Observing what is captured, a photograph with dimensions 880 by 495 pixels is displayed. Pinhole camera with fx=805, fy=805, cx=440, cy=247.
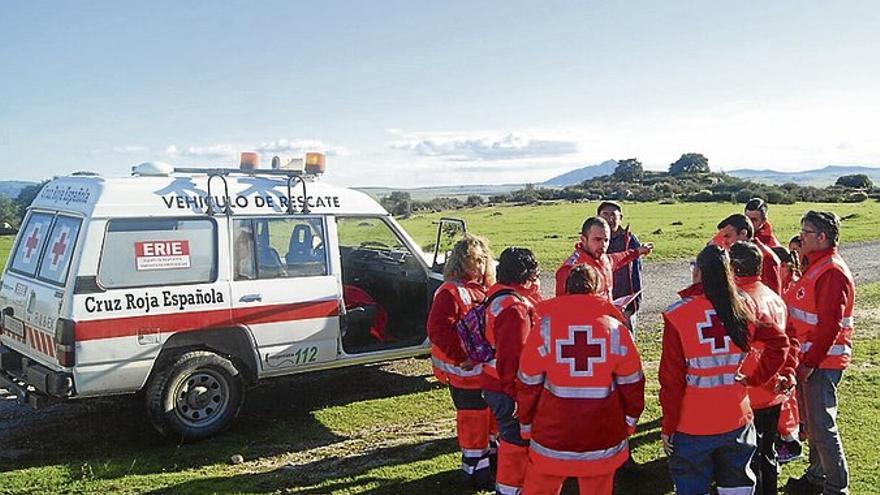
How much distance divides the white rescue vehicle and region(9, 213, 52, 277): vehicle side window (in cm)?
2

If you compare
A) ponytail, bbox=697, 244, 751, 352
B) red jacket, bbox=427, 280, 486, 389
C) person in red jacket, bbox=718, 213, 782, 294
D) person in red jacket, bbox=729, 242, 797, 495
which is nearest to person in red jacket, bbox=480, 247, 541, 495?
red jacket, bbox=427, 280, 486, 389

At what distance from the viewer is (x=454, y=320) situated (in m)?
5.39

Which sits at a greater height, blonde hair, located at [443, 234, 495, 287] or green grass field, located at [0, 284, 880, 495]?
blonde hair, located at [443, 234, 495, 287]

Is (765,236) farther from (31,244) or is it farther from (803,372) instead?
(31,244)

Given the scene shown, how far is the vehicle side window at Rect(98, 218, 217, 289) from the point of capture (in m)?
6.56

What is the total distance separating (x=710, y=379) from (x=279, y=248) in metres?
4.40

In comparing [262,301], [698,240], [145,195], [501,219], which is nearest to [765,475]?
[262,301]

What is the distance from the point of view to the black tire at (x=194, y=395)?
6.66 metres

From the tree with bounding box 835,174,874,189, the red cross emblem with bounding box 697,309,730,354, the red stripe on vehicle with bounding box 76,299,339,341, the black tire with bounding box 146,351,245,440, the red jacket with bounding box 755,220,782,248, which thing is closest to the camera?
the red cross emblem with bounding box 697,309,730,354

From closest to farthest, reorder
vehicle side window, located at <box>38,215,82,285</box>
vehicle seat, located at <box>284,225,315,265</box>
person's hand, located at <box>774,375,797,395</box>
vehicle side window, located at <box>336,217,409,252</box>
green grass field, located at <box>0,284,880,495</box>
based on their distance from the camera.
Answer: person's hand, located at <box>774,375,797,395</box> < green grass field, located at <box>0,284,880,495</box> < vehicle side window, located at <box>38,215,82,285</box> < vehicle seat, located at <box>284,225,315,265</box> < vehicle side window, located at <box>336,217,409,252</box>

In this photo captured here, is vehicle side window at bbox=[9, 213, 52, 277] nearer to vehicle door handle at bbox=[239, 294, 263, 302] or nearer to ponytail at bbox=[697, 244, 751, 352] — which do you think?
vehicle door handle at bbox=[239, 294, 263, 302]

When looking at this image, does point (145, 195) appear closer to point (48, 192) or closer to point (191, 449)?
point (48, 192)

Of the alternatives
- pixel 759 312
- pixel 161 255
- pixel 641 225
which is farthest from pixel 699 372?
pixel 641 225

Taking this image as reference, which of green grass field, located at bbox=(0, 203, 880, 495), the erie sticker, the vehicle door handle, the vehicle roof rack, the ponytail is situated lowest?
green grass field, located at bbox=(0, 203, 880, 495)
